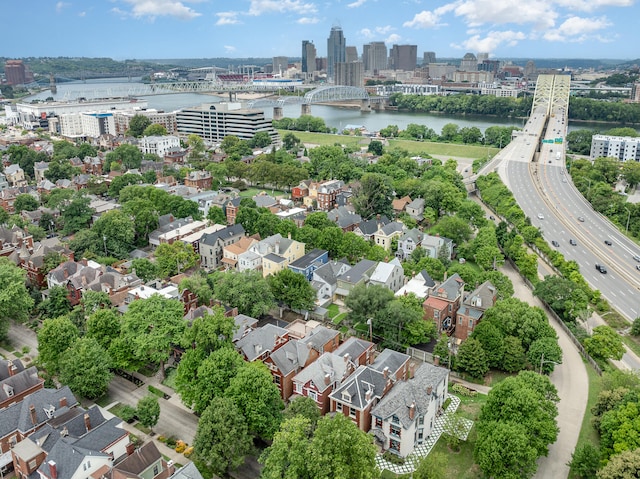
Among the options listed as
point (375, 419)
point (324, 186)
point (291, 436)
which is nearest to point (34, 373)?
point (291, 436)

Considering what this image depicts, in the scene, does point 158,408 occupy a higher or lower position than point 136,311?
lower

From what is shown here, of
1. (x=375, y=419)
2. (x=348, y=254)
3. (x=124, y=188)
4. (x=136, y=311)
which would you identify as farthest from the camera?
(x=124, y=188)

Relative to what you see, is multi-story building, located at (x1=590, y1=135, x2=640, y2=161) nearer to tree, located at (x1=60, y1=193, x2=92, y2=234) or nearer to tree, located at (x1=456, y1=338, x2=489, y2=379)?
tree, located at (x1=456, y1=338, x2=489, y2=379)

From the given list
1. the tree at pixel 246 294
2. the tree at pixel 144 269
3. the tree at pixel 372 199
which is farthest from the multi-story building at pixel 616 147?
the tree at pixel 144 269

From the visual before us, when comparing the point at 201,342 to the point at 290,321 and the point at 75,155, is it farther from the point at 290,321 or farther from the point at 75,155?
the point at 75,155

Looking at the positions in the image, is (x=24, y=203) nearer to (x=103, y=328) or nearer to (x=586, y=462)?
(x=103, y=328)

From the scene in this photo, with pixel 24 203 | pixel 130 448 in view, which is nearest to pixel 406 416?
pixel 130 448

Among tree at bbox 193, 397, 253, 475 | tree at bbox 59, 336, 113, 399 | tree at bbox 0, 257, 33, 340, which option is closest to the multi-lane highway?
tree at bbox 193, 397, 253, 475
